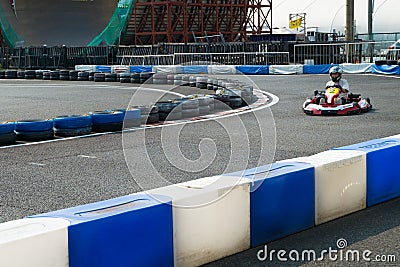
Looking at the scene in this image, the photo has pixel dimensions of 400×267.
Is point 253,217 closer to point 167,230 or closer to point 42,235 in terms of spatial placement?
point 167,230

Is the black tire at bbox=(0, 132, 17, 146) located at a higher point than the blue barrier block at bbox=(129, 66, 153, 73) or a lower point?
lower

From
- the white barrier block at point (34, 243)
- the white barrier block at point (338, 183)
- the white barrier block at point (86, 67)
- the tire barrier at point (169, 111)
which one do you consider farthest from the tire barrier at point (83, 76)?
the white barrier block at point (34, 243)

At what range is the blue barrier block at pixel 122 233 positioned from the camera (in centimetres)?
376

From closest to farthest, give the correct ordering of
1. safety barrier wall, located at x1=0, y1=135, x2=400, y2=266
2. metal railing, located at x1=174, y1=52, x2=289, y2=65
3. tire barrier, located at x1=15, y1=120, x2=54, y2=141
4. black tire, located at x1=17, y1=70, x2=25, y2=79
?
A: 1. safety barrier wall, located at x1=0, y1=135, x2=400, y2=266
2. tire barrier, located at x1=15, y1=120, x2=54, y2=141
3. black tire, located at x1=17, y1=70, x2=25, y2=79
4. metal railing, located at x1=174, y1=52, x2=289, y2=65

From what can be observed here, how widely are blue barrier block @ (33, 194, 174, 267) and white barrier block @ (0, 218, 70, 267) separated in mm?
60

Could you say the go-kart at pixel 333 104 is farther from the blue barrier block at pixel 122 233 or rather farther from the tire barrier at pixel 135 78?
the tire barrier at pixel 135 78

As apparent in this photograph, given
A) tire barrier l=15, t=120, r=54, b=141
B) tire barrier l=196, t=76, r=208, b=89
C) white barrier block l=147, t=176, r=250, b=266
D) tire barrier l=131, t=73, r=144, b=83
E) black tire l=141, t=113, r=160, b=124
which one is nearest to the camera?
white barrier block l=147, t=176, r=250, b=266

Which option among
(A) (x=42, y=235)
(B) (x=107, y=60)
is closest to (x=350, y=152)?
(A) (x=42, y=235)

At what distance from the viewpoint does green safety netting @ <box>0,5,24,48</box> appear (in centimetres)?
4228

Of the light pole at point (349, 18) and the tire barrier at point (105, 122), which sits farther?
the light pole at point (349, 18)

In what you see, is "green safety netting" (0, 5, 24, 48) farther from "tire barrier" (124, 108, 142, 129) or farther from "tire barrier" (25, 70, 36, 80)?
"tire barrier" (124, 108, 142, 129)

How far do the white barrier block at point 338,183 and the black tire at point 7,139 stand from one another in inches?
218

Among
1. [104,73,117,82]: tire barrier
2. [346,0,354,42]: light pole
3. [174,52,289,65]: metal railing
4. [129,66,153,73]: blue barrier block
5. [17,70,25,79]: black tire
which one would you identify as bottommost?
[104,73,117,82]: tire barrier

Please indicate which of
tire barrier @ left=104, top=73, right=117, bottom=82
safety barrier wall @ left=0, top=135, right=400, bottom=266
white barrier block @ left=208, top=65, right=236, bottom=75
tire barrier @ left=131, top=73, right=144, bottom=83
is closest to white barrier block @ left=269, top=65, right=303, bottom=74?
white barrier block @ left=208, top=65, right=236, bottom=75
